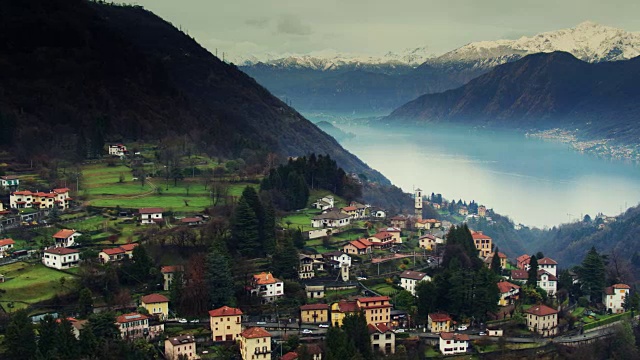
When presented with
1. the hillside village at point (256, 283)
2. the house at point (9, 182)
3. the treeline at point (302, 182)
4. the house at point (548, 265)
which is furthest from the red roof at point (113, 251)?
the house at point (548, 265)

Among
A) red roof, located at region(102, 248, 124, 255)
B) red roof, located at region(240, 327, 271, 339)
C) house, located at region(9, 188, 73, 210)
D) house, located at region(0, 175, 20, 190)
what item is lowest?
red roof, located at region(240, 327, 271, 339)

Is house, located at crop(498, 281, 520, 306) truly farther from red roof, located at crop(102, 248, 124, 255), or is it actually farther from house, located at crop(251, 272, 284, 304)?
red roof, located at crop(102, 248, 124, 255)

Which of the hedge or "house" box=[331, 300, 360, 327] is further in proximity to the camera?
the hedge

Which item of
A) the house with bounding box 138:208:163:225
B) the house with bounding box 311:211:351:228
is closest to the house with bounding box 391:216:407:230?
the house with bounding box 311:211:351:228

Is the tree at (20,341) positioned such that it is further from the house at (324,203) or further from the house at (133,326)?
the house at (324,203)

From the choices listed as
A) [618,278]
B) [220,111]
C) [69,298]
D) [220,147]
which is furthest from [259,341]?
[220,111]

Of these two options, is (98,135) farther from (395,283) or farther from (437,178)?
(437,178)

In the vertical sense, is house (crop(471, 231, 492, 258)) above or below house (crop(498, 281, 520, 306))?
above
